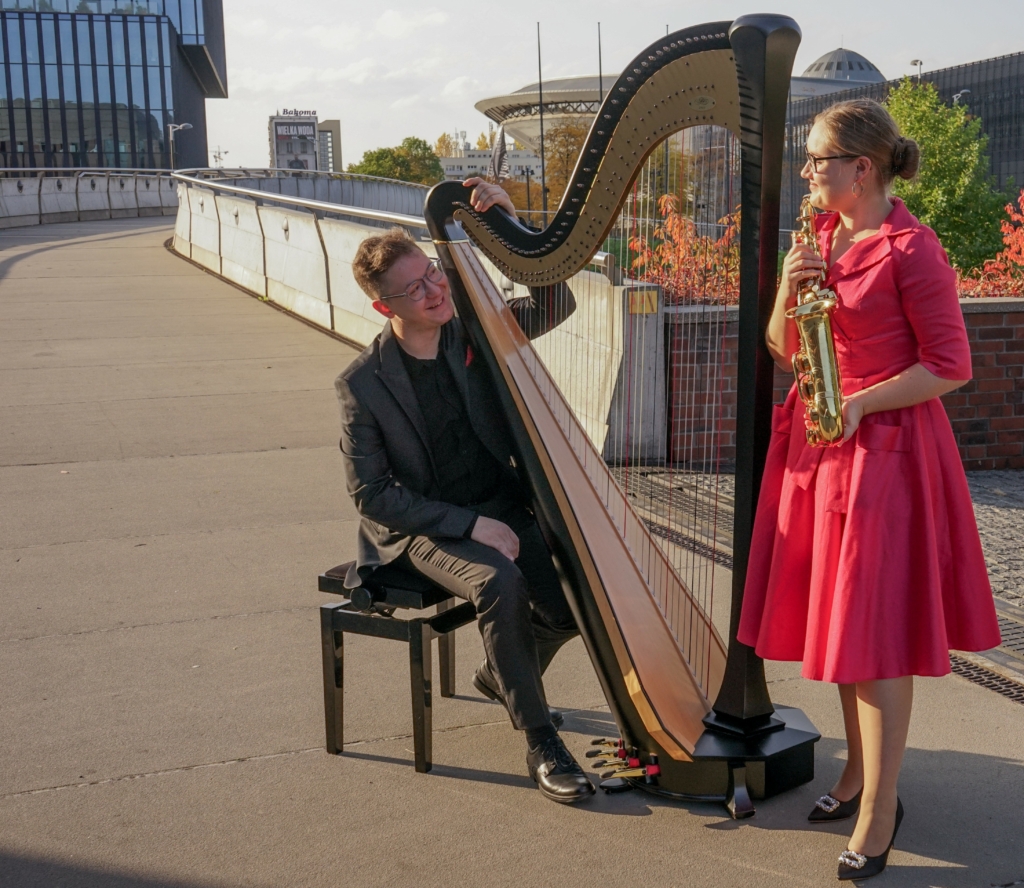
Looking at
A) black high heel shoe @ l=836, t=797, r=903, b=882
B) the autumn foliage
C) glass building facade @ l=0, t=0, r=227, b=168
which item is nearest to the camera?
black high heel shoe @ l=836, t=797, r=903, b=882

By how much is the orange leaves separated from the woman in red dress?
1.01 ft

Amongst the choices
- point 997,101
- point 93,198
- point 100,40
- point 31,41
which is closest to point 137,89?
point 100,40

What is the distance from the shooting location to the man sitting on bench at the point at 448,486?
343cm

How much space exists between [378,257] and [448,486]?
76 centimetres

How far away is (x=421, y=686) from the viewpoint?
11.6 feet

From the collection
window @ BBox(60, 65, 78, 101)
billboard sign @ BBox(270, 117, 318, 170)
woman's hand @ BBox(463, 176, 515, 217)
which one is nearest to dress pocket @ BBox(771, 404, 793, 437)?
woman's hand @ BBox(463, 176, 515, 217)

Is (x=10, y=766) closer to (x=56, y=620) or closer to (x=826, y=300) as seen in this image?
(x=56, y=620)

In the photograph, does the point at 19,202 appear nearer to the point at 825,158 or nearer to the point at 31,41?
the point at 825,158

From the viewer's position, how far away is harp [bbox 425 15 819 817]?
8.73 ft

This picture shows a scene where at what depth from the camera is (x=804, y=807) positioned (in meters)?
3.28

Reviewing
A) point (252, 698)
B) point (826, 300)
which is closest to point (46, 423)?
point (252, 698)

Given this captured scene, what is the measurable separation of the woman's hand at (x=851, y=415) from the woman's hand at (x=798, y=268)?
0.95 ft

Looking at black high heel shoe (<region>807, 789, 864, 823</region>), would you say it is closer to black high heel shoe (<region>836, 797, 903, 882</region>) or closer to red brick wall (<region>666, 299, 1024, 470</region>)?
black high heel shoe (<region>836, 797, 903, 882</region>)

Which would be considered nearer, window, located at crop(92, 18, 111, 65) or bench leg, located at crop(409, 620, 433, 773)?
bench leg, located at crop(409, 620, 433, 773)
